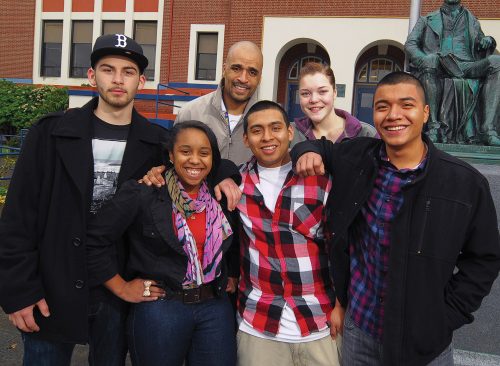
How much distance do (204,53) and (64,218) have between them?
17153mm

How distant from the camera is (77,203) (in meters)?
2.24

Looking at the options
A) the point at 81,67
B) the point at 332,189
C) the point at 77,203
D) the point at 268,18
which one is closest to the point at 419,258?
the point at 332,189

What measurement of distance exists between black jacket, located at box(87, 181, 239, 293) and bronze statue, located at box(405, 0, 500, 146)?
3.38 metres

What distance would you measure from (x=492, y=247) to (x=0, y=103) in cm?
2052

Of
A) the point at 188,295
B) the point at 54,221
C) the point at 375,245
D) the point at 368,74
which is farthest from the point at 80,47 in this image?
the point at 375,245

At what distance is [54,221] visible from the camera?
223 centimetres

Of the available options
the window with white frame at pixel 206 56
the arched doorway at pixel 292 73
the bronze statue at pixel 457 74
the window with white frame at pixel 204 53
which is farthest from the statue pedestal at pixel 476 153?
the window with white frame at pixel 206 56

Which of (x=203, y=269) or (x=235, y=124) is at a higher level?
(x=235, y=124)

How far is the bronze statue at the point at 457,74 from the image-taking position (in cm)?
448

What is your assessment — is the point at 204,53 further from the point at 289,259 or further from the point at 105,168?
the point at 289,259

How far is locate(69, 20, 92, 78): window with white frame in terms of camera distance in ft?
65.4

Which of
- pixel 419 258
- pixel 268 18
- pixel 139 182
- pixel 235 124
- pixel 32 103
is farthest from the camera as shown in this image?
pixel 32 103

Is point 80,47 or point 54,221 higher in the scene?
point 80,47

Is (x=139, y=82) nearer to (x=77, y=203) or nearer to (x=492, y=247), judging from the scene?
(x=77, y=203)
